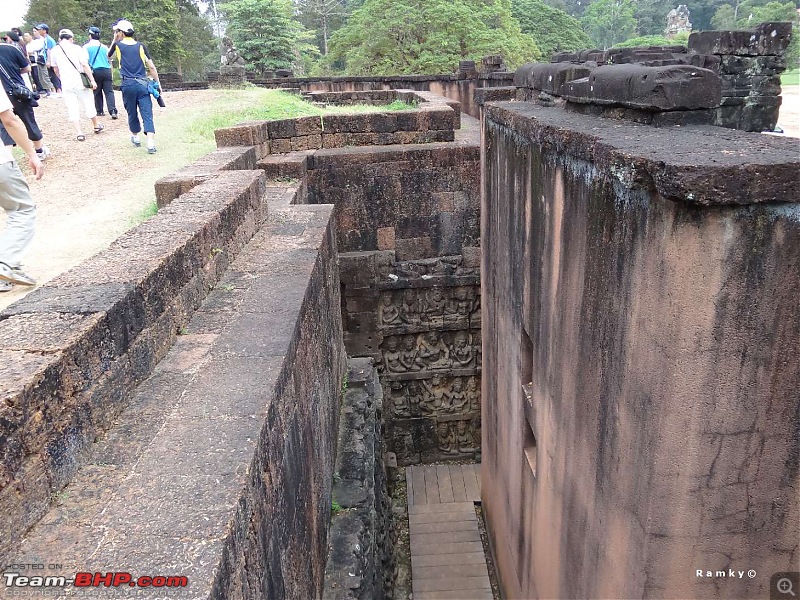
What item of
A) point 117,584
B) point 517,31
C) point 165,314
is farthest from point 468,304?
point 517,31

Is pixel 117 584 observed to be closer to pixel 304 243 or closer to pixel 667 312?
pixel 667 312

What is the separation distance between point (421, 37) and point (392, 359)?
17.4 meters

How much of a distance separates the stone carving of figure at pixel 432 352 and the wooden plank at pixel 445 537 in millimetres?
2084

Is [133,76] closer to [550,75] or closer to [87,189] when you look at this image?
[87,189]

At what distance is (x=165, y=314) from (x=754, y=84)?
4310mm

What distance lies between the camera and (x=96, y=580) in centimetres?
149

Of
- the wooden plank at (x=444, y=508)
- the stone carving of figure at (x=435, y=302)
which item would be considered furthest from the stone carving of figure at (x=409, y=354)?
the wooden plank at (x=444, y=508)

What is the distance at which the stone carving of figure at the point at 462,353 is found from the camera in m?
7.91

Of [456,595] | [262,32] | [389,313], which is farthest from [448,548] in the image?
[262,32]

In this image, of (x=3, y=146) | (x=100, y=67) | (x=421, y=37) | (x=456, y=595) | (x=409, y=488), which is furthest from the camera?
(x=421, y=37)

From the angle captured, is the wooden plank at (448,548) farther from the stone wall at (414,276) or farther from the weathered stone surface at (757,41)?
the weathered stone surface at (757,41)

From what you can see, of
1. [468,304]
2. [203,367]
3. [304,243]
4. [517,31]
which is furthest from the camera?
[517,31]

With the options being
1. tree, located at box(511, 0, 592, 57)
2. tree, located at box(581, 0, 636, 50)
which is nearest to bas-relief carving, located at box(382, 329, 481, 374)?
tree, located at box(511, 0, 592, 57)

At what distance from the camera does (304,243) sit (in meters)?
4.18
